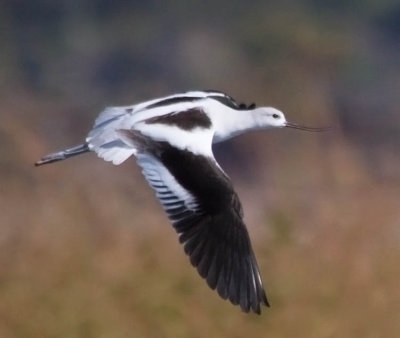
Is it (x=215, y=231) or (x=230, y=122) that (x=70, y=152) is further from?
(x=215, y=231)

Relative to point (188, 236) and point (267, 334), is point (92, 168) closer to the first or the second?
point (267, 334)

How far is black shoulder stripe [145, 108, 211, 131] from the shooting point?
2.34m

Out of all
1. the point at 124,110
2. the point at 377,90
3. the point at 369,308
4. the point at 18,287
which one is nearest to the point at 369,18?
the point at 377,90

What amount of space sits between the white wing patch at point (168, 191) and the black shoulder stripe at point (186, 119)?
0.07m

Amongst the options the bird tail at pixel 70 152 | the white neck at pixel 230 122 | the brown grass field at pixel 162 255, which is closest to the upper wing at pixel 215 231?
the white neck at pixel 230 122

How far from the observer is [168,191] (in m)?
2.28

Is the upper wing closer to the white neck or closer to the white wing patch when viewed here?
the white wing patch

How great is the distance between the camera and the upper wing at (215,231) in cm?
221

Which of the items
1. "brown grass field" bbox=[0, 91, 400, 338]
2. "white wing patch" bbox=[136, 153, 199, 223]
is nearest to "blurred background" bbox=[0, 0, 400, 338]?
"brown grass field" bbox=[0, 91, 400, 338]

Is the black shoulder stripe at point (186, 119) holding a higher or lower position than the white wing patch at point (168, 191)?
higher

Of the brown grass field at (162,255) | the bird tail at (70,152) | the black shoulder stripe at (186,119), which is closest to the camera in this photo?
the black shoulder stripe at (186,119)

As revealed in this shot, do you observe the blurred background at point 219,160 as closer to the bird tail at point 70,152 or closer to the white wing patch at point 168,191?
the bird tail at point 70,152

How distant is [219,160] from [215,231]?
4.71 ft

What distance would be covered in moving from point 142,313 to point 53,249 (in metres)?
0.27
